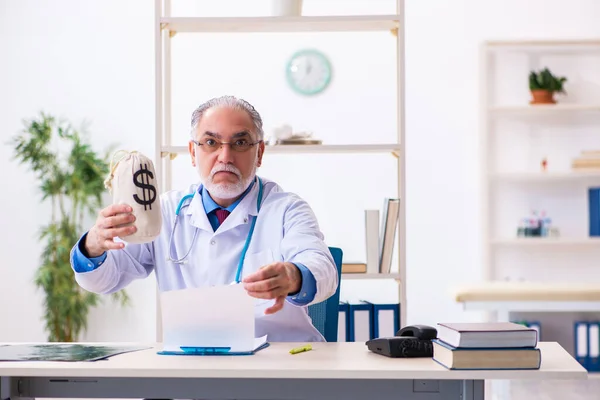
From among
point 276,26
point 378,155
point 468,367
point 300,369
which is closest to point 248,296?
point 300,369

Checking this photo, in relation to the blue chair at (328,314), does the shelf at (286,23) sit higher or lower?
higher

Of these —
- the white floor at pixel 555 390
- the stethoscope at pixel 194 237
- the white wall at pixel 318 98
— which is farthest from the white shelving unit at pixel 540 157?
the stethoscope at pixel 194 237

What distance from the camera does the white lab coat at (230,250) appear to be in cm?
214

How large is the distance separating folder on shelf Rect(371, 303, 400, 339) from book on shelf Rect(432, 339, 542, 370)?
1.51 meters

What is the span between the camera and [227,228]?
87.3 inches

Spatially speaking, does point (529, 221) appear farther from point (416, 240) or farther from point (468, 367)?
point (468, 367)

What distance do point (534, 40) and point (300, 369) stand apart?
384 cm

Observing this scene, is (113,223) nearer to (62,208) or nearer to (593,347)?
(62,208)

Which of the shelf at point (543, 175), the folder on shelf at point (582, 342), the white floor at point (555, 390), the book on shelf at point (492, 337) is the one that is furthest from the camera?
the shelf at point (543, 175)

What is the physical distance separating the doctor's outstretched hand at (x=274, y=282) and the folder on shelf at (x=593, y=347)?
338cm

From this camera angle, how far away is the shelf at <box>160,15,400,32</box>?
313 centimetres

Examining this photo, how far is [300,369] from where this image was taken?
150cm

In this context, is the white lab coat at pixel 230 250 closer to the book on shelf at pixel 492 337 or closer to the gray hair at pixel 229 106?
the gray hair at pixel 229 106

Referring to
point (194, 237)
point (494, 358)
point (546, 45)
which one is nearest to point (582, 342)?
point (546, 45)
